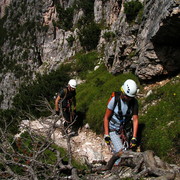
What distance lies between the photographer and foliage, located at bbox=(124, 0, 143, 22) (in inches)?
441

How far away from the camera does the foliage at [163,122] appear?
4859 mm

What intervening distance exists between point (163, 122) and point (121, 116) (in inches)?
74.7

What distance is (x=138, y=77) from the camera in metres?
8.88

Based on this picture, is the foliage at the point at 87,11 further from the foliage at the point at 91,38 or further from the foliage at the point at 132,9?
the foliage at the point at 132,9

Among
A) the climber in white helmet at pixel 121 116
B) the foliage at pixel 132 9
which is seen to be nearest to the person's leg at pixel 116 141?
the climber in white helmet at pixel 121 116

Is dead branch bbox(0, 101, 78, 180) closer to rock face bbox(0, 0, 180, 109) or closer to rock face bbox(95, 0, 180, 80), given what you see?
rock face bbox(95, 0, 180, 80)

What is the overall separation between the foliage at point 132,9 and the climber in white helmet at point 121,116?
8.17 meters

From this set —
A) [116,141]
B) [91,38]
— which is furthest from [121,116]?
[91,38]

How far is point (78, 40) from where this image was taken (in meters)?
27.0

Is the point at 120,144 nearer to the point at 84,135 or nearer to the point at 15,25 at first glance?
the point at 84,135

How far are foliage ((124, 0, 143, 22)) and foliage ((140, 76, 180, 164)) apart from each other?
5.74 metres

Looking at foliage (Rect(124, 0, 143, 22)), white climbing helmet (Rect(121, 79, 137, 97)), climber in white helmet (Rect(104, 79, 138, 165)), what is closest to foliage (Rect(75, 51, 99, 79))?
foliage (Rect(124, 0, 143, 22))

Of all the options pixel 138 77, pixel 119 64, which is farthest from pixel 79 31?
pixel 138 77

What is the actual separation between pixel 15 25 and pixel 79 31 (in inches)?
1711
